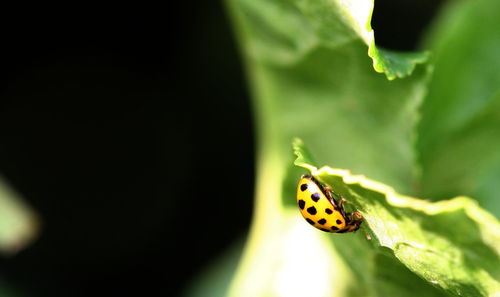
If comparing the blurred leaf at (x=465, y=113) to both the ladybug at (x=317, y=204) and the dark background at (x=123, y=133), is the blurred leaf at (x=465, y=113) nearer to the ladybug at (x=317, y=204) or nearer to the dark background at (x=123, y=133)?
the ladybug at (x=317, y=204)

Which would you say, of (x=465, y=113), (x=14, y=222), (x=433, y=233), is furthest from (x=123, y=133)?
(x=433, y=233)

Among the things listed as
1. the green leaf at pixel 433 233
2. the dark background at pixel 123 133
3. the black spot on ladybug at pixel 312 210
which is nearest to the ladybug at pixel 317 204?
the black spot on ladybug at pixel 312 210

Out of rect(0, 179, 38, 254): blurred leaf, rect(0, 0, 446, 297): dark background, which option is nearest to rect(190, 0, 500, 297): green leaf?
rect(0, 0, 446, 297): dark background

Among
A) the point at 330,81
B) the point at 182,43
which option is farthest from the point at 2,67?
the point at 330,81

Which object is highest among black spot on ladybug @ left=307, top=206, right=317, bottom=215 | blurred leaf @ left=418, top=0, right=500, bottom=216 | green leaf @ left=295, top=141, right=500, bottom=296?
blurred leaf @ left=418, top=0, right=500, bottom=216

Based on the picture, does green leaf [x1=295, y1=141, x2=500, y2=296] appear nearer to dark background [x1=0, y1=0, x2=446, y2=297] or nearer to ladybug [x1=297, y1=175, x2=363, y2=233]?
ladybug [x1=297, y1=175, x2=363, y2=233]

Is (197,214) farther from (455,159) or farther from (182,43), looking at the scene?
(455,159)
